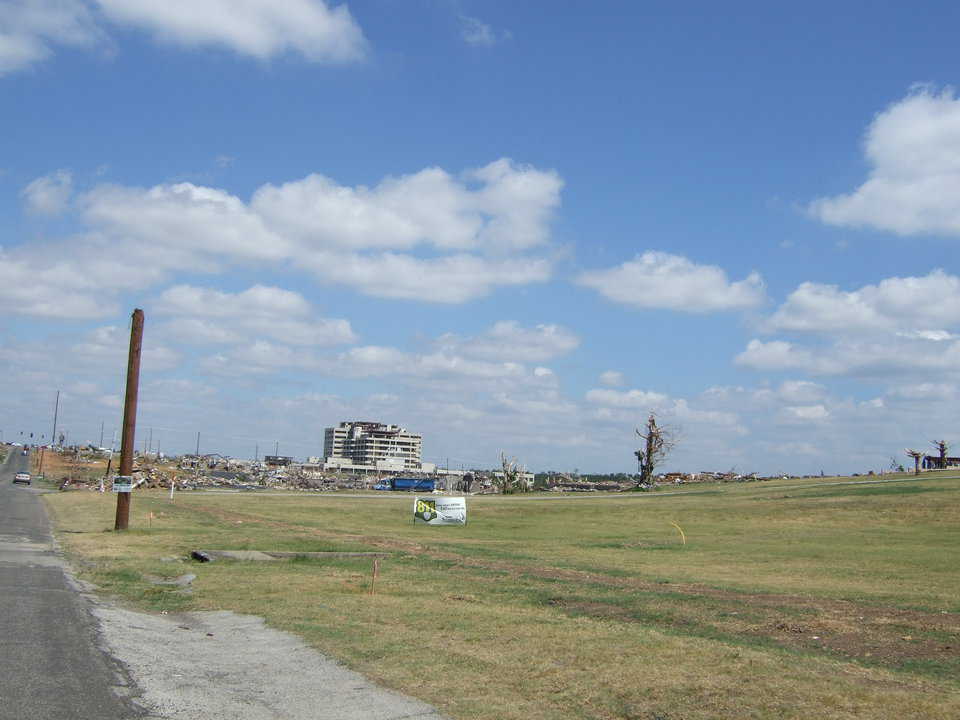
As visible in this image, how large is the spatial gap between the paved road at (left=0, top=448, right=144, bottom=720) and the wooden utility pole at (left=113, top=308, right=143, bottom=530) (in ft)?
47.9

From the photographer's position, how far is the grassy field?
9.46 meters

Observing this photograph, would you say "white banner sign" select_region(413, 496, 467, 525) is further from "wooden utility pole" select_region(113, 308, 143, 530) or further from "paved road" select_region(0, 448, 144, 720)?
"paved road" select_region(0, 448, 144, 720)

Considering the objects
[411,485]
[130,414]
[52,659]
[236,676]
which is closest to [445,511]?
[130,414]

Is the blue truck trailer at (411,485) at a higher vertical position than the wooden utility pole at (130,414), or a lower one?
lower

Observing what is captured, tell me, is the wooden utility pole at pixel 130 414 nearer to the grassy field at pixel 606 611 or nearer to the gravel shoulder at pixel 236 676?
the grassy field at pixel 606 611

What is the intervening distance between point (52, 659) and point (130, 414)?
26.1 m

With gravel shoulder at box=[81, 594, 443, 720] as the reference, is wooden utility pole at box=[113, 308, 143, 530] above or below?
above

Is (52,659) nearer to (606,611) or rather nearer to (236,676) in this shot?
(236,676)

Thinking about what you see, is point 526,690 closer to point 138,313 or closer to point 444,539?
point 444,539

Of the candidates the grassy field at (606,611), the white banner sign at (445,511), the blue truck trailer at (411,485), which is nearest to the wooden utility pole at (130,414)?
the grassy field at (606,611)

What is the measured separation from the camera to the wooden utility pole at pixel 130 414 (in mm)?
34406

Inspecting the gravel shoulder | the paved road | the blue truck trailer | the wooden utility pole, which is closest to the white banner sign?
the wooden utility pole

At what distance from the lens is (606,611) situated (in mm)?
15547

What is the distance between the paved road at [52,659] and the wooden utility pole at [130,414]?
14.6 meters
